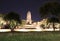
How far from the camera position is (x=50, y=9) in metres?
16.4

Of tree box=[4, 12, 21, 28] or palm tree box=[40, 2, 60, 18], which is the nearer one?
palm tree box=[40, 2, 60, 18]

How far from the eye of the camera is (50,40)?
736 cm

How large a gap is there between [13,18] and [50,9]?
333 centimetres

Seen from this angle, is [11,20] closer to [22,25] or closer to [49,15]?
[22,25]

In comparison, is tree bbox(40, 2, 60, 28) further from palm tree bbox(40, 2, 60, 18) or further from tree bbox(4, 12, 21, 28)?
tree bbox(4, 12, 21, 28)

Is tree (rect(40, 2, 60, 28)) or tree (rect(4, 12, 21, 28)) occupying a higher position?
tree (rect(40, 2, 60, 28))

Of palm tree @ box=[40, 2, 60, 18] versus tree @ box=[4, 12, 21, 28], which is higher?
palm tree @ box=[40, 2, 60, 18]

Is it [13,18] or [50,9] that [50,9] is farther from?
[13,18]

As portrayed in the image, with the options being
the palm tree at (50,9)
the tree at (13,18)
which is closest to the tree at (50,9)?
the palm tree at (50,9)

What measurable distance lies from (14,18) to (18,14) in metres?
1.39

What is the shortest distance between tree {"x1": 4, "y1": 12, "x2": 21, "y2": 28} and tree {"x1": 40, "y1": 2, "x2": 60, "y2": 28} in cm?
207

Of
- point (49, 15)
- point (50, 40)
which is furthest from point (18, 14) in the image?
point (50, 40)

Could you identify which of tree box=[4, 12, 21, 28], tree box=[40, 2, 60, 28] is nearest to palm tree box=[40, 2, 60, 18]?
tree box=[40, 2, 60, 28]

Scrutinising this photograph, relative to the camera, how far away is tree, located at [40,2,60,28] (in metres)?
16.0
